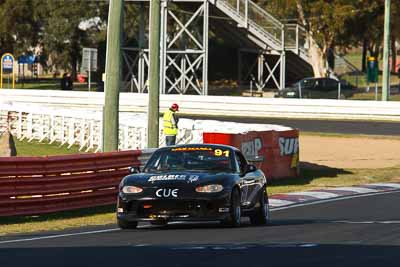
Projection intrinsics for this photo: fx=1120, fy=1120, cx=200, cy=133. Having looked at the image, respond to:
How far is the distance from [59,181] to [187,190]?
416cm

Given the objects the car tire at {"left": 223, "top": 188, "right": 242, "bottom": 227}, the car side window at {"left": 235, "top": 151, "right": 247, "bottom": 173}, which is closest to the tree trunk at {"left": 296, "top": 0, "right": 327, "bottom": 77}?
the car side window at {"left": 235, "top": 151, "right": 247, "bottom": 173}

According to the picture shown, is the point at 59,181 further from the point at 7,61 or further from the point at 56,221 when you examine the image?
the point at 7,61

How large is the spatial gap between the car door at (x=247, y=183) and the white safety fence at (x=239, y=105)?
31.8 metres

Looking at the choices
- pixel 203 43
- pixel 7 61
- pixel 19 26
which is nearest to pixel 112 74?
pixel 7 61

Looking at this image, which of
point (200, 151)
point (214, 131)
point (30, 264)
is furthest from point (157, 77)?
point (30, 264)

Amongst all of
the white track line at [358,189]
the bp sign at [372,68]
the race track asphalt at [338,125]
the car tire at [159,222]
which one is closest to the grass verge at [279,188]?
the white track line at [358,189]

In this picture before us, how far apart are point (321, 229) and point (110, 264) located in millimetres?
5772

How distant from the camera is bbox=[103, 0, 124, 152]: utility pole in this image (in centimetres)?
2347

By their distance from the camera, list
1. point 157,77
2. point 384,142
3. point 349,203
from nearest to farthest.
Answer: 1. point 349,203
2. point 157,77
3. point 384,142

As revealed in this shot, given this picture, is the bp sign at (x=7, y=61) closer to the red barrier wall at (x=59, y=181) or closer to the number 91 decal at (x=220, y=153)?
the red barrier wall at (x=59, y=181)

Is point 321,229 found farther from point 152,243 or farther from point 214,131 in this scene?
point 214,131

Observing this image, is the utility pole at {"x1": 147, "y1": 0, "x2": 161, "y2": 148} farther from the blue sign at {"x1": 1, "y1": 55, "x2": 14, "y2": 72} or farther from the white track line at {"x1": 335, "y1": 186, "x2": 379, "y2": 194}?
the blue sign at {"x1": 1, "y1": 55, "x2": 14, "y2": 72}

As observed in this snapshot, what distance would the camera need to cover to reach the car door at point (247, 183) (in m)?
17.4

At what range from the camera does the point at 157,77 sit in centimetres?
→ 2658
